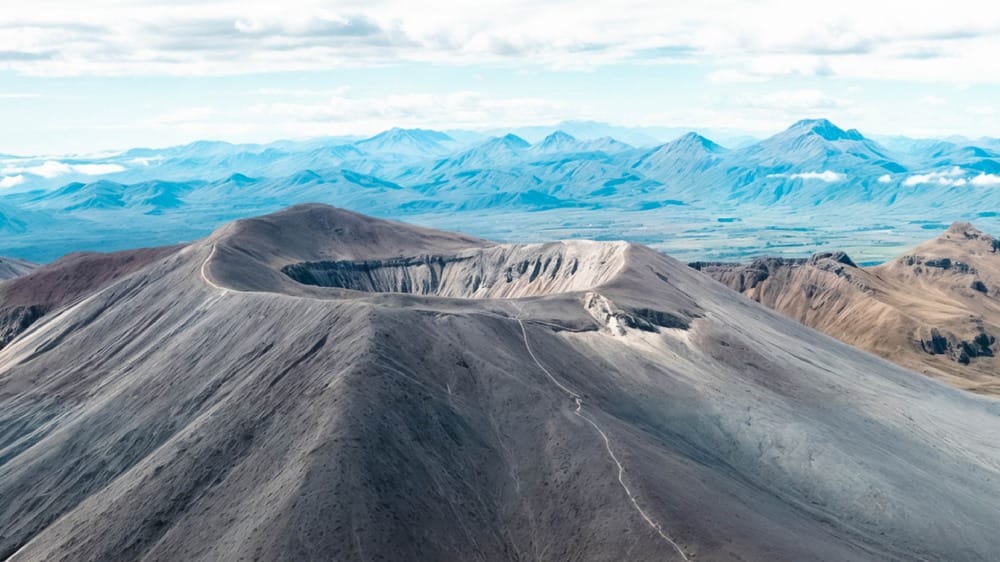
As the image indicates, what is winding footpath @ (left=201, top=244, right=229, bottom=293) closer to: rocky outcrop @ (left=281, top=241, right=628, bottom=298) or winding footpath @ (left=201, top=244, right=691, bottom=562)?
winding footpath @ (left=201, top=244, right=691, bottom=562)

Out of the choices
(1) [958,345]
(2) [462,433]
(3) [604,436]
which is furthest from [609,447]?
(1) [958,345]

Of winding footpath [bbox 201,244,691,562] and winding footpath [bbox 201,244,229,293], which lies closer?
winding footpath [bbox 201,244,691,562]

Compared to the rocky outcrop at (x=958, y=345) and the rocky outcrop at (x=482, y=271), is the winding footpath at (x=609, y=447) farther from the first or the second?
the rocky outcrop at (x=958, y=345)

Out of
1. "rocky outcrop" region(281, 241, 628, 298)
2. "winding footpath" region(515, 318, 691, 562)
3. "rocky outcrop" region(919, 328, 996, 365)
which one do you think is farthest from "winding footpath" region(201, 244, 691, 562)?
"rocky outcrop" region(919, 328, 996, 365)

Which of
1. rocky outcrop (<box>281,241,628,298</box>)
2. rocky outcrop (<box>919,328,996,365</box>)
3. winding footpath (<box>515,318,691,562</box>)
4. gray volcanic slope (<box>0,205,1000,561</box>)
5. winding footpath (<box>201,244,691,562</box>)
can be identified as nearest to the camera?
winding footpath (<box>515,318,691,562</box>)

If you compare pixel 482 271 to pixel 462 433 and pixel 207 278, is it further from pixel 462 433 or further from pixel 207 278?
pixel 462 433

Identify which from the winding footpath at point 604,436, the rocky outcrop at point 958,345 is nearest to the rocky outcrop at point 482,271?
the winding footpath at point 604,436

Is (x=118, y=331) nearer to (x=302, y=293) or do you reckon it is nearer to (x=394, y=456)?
(x=302, y=293)

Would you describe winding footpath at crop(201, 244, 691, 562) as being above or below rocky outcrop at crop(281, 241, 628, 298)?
above

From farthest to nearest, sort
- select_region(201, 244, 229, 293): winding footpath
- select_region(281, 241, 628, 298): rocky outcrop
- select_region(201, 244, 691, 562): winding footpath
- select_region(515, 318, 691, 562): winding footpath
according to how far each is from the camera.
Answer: select_region(281, 241, 628, 298): rocky outcrop
select_region(201, 244, 229, 293): winding footpath
select_region(201, 244, 691, 562): winding footpath
select_region(515, 318, 691, 562): winding footpath
